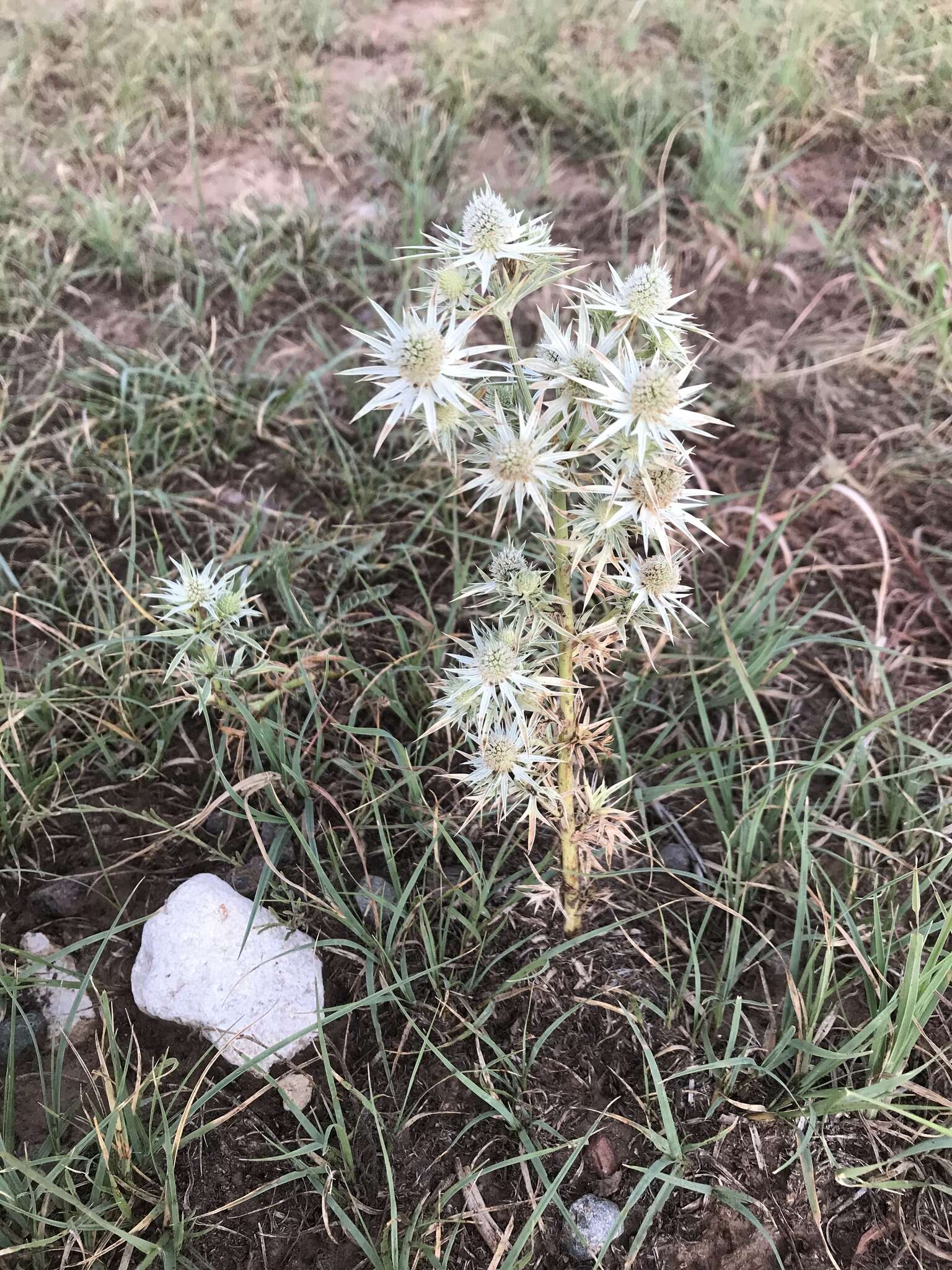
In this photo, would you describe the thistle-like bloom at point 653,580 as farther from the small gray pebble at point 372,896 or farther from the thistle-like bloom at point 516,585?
the small gray pebble at point 372,896

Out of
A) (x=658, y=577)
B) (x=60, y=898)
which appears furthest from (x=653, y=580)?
(x=60, y=898)

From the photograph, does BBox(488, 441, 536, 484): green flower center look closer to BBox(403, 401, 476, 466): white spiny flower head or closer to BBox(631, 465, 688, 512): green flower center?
BBox(403, 401, 476, 466): white spiny flower head

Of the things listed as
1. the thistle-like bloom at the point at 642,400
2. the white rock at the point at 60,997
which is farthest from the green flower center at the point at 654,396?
the white rock at the point at 60,997

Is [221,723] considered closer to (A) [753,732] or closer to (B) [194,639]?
(B) [194,639]

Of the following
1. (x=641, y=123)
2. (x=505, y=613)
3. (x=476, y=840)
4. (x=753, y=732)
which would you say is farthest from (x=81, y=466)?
(x=641, y=123)

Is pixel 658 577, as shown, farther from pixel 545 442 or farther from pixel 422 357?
pixel 422 357

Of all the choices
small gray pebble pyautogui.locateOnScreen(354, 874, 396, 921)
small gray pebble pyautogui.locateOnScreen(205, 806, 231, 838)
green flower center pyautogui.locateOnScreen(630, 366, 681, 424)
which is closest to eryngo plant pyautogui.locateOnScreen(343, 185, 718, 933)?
green flower center pyautogui.locateOnScreen(630, 366, 681, 424)
